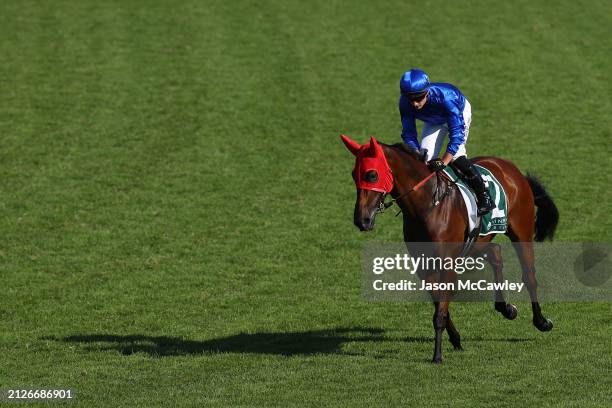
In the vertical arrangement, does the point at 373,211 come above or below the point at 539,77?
above

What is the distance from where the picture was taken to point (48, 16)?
3509cm

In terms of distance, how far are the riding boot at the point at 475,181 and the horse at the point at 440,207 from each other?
0.32 m

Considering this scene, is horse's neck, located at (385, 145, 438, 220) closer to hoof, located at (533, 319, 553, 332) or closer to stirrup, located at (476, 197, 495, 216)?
stirrup, located at (476, 197, 495, 216)

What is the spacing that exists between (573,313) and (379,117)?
1276 centimetres

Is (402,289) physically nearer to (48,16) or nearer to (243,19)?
(243,19)

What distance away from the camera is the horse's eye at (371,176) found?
11453 millimetres

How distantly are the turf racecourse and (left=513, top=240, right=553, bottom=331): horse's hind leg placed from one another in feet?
1.00

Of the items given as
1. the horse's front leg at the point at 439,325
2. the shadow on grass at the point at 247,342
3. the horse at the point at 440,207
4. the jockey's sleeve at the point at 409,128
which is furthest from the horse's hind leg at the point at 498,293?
the jockey's sleeve at the point at 409,128

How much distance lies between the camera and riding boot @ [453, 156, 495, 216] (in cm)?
1306

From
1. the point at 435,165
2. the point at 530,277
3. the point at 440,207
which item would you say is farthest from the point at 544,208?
the point at 435,165

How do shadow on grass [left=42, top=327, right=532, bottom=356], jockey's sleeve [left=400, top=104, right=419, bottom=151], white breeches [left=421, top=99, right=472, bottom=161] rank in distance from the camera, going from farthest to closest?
shadow on grass [left=42, top=327, right=532, bottom=356]
white breeches [left=421, top=99, right=472, bottom=161]
jockey's sleeve [left=400, top=104, right=419, bottom=151]

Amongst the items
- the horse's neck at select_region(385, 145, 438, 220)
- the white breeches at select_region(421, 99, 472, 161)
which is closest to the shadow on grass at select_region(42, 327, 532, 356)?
the horse's neck at select_region(385, 145, 438, 220)

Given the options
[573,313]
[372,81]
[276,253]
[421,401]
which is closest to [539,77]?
[372,81]

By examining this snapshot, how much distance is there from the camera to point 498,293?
13945mm
